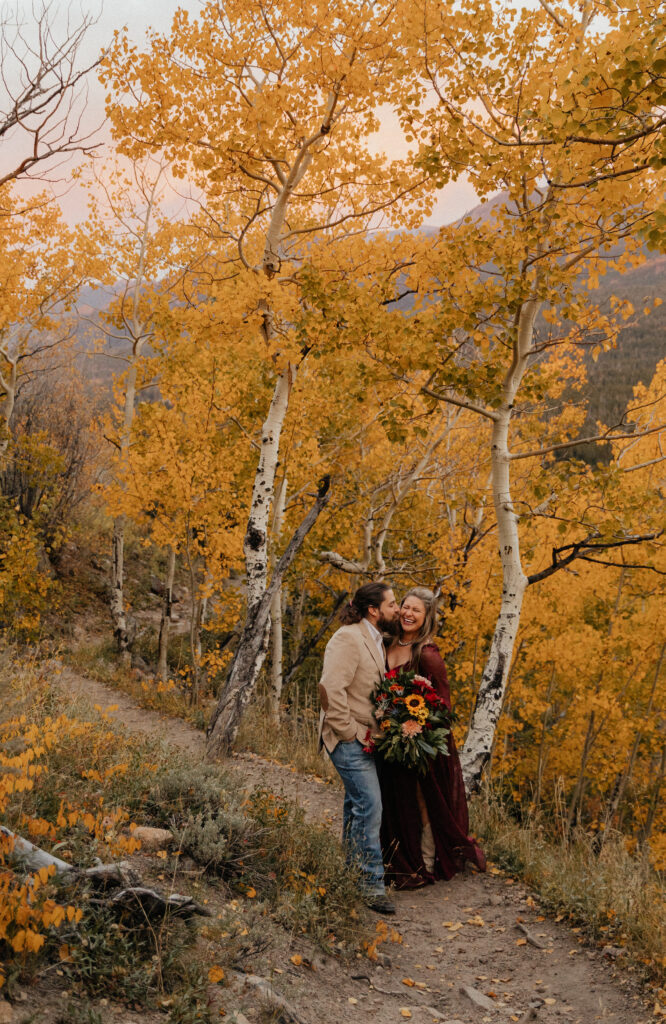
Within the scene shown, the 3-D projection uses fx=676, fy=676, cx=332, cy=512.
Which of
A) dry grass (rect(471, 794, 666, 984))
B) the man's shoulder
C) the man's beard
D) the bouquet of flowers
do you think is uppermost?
the man's beard

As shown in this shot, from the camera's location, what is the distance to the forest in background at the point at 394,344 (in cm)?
568

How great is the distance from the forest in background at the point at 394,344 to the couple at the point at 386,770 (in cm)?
129

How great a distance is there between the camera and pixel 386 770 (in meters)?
4.76

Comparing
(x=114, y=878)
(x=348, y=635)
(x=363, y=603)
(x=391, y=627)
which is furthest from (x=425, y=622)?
(x=114, y=878)

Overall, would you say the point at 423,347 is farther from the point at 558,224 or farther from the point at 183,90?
the point at 183,90

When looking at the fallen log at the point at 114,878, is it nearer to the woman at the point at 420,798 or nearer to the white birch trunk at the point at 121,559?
the woman at the point at 420,798

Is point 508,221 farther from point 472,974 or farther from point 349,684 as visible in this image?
point 472,974

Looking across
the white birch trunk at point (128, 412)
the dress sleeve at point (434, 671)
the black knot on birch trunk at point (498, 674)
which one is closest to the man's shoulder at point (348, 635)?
the dress sleeve at point (434, 671)

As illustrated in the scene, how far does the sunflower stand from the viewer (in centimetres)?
432

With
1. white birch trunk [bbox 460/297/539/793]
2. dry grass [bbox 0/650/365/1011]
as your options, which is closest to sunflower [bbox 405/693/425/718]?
dry grass [bbox 0/650/365/1011]

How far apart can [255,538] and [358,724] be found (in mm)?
3307

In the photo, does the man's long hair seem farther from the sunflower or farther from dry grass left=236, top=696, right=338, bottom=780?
dry grass left=236, top=696, right=338, bottom=780

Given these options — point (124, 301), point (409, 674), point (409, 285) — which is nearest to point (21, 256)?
point (124, 301)

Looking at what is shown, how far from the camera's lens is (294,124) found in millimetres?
6922
